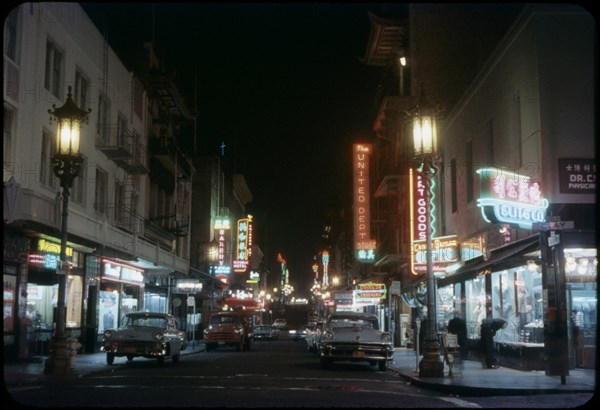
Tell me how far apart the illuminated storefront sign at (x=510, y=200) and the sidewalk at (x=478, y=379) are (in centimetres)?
386

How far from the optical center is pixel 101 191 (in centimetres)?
3162

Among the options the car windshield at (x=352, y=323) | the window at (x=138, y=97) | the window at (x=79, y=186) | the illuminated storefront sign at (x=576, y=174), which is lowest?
the car windshield at (x=352, y=323)

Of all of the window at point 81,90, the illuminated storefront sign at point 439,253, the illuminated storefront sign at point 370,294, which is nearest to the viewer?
the illuminated storefront sign at point 439,253

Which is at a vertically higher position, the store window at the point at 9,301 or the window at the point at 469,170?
the window at the point at 469,170

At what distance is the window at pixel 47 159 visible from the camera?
80.2ft

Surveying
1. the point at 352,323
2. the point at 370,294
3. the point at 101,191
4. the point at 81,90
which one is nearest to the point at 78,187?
the point at 101,191

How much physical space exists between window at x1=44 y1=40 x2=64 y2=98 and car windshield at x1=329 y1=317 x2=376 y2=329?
12.1 meters

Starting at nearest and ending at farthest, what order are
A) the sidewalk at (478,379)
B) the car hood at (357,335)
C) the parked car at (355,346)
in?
the sidewalk at (478,379) → the parked car at (355,346) → the car hood at (357,335)

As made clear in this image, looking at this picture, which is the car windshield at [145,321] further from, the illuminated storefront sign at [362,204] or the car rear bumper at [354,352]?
the illuminated storefront sign at [362,204]

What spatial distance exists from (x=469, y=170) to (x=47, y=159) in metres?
14.5

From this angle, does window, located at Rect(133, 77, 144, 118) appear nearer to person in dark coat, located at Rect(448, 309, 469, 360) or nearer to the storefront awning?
the storefront awning

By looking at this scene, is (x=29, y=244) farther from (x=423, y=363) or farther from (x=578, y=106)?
(x=578, y=106)

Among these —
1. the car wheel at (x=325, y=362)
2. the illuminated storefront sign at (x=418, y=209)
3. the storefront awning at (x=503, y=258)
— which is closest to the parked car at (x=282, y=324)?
the illuminated storefront sign at (x=418, y=209)

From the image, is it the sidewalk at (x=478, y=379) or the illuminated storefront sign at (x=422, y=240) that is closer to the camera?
the sidewalk at (x=478, y=379)
